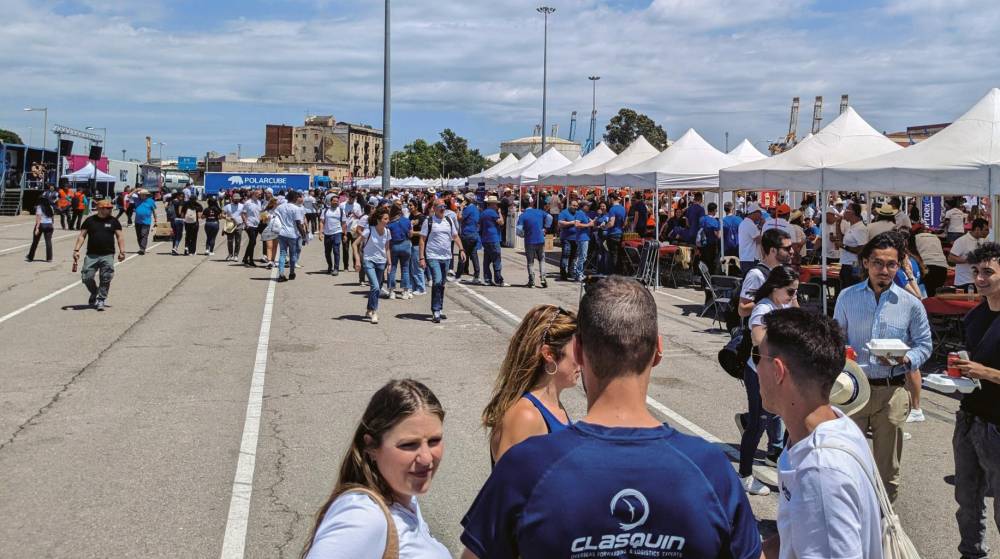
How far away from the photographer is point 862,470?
102 inches

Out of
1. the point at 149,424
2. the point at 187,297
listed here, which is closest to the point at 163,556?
the point at 149,424

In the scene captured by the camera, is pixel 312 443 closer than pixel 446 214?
Yes

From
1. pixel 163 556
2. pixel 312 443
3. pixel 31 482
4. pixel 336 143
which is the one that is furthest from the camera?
pixel 336 143

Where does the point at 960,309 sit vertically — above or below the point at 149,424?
above

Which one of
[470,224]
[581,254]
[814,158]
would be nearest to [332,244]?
[470,224]

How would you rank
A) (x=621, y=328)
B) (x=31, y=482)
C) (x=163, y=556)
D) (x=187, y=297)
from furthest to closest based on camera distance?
(x=187, y=297)
(x=31, y=482)
(x=163, y=556)
(x=621, y=328)

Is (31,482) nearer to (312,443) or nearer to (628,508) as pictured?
(312,443)

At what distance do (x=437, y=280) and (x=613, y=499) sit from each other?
1228 centimetres

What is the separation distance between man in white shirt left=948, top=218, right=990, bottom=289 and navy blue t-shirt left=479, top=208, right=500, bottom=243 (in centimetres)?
832

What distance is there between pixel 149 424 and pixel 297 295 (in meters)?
9.35

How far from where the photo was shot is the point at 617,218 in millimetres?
21422

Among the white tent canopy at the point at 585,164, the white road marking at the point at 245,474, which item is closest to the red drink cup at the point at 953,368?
the white road marking at the point at 245,474

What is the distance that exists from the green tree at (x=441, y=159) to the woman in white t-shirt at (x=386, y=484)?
127930 mm

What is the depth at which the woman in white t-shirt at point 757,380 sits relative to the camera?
19.3 feet
